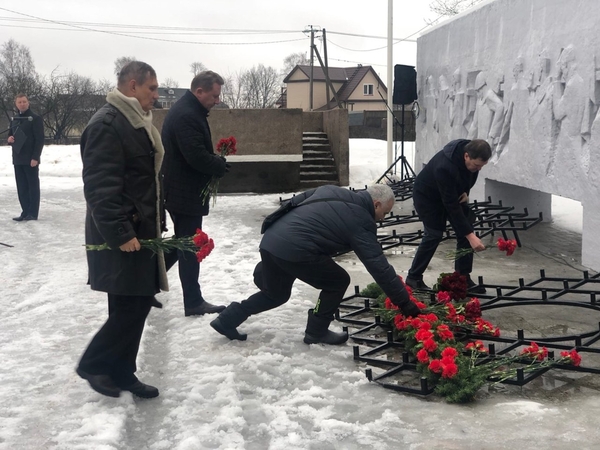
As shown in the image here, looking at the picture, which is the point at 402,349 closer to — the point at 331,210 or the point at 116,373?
the point at 331,210

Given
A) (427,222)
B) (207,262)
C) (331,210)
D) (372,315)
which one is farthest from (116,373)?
(207,262)

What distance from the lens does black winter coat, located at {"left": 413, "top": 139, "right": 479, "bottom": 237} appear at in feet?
20.1

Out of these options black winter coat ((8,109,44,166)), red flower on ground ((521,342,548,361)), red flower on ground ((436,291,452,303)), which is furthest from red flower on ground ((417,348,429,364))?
black winter coat ((8,109,44,166))

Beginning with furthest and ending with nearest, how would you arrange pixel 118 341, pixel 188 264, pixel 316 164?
pixel 316 164 → pixel 188 264 → pixel 118 341

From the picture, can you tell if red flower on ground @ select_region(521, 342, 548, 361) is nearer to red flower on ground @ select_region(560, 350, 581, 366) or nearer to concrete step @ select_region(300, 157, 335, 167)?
red flower on ground @ select_region(560, 350, 581, 366)

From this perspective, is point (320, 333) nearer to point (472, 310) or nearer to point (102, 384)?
point (472, 310)

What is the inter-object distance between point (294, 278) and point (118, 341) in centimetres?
145

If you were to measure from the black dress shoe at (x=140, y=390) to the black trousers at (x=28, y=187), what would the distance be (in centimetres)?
756

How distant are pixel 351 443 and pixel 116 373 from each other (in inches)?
56.5

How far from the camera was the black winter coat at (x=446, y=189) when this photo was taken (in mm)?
6133

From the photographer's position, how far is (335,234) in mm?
4594

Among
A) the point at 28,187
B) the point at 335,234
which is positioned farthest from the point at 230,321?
the point at 28,187

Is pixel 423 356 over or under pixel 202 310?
over

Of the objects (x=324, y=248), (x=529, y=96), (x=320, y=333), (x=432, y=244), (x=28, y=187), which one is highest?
(x=529, y=96)
